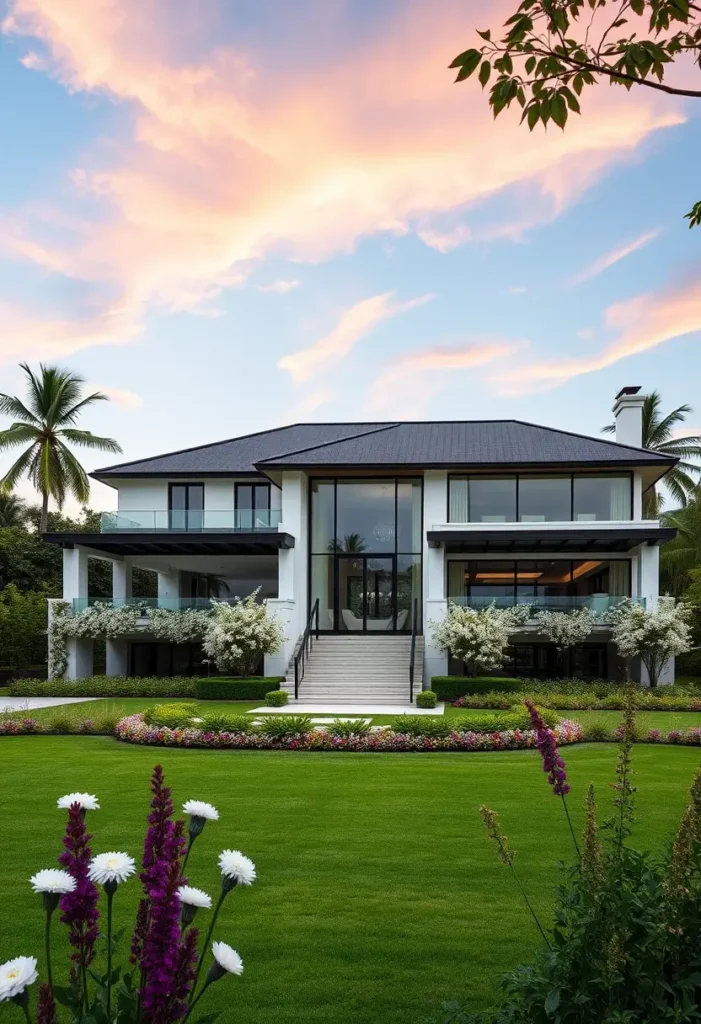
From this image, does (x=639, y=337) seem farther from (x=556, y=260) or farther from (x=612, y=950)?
(x=612, y=950)

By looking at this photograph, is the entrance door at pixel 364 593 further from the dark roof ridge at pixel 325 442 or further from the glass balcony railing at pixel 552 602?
the dark roof ridge at pixel 325 442

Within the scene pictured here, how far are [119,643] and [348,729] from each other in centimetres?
1720

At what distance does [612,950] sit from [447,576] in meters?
28.1

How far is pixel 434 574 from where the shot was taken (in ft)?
90.6

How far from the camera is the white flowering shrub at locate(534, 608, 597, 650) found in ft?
85.9

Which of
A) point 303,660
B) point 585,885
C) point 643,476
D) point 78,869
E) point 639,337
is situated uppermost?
point 639,337

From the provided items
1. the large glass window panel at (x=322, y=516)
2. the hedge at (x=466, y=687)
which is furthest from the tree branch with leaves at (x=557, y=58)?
the large glass window panel at (x=322, y=516)

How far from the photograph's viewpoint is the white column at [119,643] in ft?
97.8

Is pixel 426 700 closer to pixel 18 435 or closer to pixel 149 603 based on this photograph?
pixel 149 603

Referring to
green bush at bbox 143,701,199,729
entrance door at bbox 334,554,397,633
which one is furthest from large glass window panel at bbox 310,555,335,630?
green bush at bbox 143,701,199,729

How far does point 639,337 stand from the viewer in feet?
74.3

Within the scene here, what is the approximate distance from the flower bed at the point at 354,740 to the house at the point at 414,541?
1118 cm

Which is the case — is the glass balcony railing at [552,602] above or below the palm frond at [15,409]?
below

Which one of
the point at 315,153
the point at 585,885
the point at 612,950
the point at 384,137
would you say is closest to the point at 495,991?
the point at 585,885
